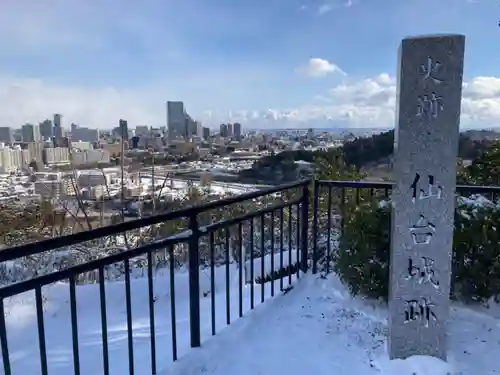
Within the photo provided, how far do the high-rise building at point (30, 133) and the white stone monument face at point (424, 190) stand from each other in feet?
33.2

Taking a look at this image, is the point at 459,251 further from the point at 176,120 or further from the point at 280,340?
the point at 176,120

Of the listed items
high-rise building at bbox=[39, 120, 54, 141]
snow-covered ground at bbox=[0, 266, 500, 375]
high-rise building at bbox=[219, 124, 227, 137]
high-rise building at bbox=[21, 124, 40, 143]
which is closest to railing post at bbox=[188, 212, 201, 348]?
snow-covered ground at bbox=[0, 266, 500, 375]

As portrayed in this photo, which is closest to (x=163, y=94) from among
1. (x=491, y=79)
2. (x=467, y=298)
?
(x=491, y=79)

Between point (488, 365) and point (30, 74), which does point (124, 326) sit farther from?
point (30, 74)

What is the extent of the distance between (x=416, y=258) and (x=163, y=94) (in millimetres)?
13307

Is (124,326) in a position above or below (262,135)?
below

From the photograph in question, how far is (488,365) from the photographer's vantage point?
216cm

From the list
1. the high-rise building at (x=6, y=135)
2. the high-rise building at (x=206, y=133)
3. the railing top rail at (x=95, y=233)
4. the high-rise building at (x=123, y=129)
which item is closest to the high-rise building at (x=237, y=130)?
the high-rise building at (x=206, y=133)

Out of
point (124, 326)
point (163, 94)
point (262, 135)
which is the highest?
point (163, 94)

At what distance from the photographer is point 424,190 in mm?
2055

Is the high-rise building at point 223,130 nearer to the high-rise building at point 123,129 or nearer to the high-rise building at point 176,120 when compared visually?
the high-rise building at point 176,120

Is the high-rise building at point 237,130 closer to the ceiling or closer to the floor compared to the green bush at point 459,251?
closer to the ceiling

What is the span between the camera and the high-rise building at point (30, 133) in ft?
32.6

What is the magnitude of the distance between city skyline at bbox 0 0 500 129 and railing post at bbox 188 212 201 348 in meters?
4.06
